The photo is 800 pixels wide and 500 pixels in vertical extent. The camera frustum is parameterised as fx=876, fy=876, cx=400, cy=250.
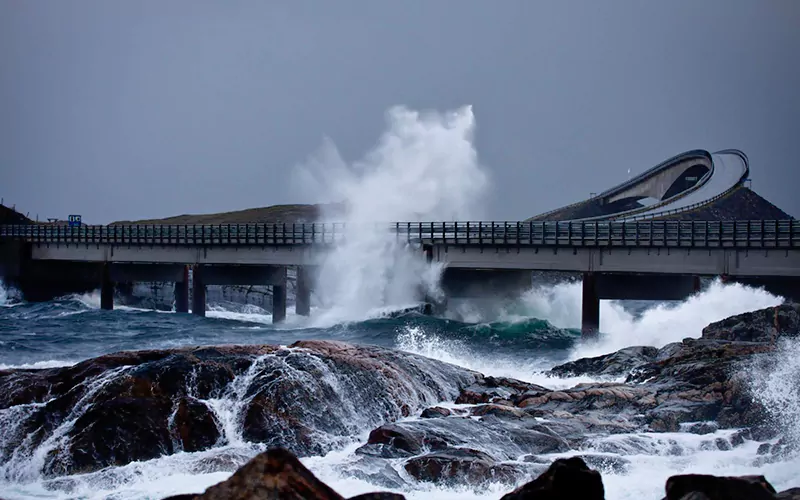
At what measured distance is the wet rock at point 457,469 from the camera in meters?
15.5

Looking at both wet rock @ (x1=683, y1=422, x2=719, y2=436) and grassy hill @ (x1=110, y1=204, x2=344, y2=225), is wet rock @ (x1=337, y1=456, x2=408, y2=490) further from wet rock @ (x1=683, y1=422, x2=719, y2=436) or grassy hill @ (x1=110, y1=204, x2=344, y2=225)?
grassy hill @ (x1=110, y1=204, x2=344, y2=225)

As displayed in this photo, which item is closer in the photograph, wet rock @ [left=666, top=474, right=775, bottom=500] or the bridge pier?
wet rock @ [left=666, top=474, right=775, bottom=500]

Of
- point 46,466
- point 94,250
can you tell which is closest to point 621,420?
point 46,466

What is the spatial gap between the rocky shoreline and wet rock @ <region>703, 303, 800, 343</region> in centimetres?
742

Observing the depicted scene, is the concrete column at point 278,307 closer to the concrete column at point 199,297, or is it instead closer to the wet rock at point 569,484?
the concrete column at point 199,297

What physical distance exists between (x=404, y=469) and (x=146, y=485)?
4.60 m

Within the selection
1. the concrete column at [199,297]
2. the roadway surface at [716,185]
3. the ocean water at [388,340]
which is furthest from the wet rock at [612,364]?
the roadway surface at [716,185]

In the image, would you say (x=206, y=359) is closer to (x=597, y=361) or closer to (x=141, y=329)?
(x=597, y=361)

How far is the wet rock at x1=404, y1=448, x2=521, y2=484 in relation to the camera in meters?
15.5

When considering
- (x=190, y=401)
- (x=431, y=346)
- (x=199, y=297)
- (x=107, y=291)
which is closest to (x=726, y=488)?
(x=190, y=401)

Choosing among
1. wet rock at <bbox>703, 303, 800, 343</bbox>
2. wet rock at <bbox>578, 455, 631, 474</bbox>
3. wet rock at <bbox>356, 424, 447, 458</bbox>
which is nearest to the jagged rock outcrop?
wet rock at <bbox>356, 424, 447, 458</bbox>

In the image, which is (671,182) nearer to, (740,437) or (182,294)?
(182,294)

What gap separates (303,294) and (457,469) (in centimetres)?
4115

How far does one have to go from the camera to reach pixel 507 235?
48.8 metres
